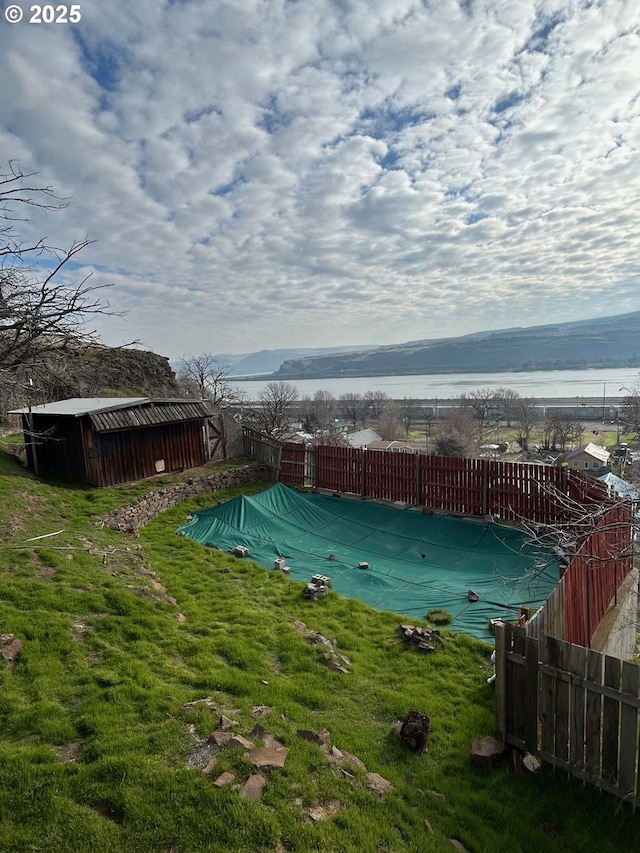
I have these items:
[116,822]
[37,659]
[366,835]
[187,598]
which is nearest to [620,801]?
[366,835]

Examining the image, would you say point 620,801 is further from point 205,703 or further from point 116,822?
point 116,822

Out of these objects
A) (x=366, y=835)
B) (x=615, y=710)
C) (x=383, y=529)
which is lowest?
(x=383, y=529)

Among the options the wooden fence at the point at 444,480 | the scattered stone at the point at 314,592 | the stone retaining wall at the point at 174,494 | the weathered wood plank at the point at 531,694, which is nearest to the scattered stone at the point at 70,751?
the weathered wood plank at the point at 531,694

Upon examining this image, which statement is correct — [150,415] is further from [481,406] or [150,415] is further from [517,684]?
[481,406]

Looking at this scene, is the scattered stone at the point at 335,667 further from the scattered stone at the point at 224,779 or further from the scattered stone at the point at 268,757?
the scattered stone at the point at 224,779

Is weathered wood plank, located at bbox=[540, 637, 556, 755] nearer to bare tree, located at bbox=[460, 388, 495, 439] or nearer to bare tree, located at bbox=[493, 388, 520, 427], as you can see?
bare tree, located at bbox=[460, 388, 495, 439]

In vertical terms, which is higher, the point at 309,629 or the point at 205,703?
the point at 205,703

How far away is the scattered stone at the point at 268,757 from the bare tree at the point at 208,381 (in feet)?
105

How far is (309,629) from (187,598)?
2.08m

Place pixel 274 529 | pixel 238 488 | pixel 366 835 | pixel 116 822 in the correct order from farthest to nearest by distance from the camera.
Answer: pixel 238 488 → pixel 274 529 → pixel 366 835 → pixel 116 822

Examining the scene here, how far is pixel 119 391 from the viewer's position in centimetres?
3130

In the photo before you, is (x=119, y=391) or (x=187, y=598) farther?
(x=119, y=391)

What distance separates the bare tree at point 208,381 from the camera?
3605 cm

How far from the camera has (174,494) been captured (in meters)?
13.5
